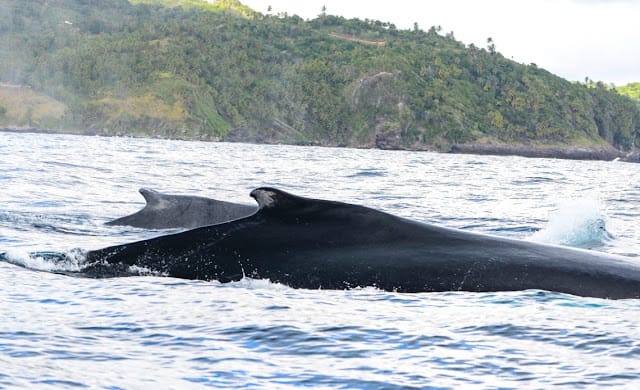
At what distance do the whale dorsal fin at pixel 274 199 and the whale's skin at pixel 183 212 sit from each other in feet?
18.0

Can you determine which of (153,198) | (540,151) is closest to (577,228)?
(153,198)

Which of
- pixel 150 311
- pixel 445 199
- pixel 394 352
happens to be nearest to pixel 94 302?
pixel 150 311

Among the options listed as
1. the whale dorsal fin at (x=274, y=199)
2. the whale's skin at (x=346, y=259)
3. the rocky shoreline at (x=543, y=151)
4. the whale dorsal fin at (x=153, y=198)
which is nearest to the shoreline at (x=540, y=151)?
the rocky shoreline at (x=543, y=151)

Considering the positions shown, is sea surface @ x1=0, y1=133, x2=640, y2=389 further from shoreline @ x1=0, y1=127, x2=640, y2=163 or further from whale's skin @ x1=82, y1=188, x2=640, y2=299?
shoreline @ x1=0, y1=127, x2=640, y2=163

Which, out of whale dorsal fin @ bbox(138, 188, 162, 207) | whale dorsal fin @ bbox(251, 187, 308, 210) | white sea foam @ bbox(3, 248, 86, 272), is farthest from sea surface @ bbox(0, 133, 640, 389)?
whale dorsal fin @ bbox(138, 188, 162, 207)

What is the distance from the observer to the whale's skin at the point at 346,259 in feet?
26.5

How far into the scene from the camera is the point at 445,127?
193 metres

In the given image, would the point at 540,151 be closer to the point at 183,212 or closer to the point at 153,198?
the point at 153,198

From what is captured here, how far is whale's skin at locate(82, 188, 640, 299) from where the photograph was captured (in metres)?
8.09

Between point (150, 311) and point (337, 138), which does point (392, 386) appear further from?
point (337, 138)

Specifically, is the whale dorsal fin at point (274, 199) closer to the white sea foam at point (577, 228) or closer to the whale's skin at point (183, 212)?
the whale's skin at point (183, 212)

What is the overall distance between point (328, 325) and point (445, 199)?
68.1ft

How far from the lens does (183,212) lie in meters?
13.8

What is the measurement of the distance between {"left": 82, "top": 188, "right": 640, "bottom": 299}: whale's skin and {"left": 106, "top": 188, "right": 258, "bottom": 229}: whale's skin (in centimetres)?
526
